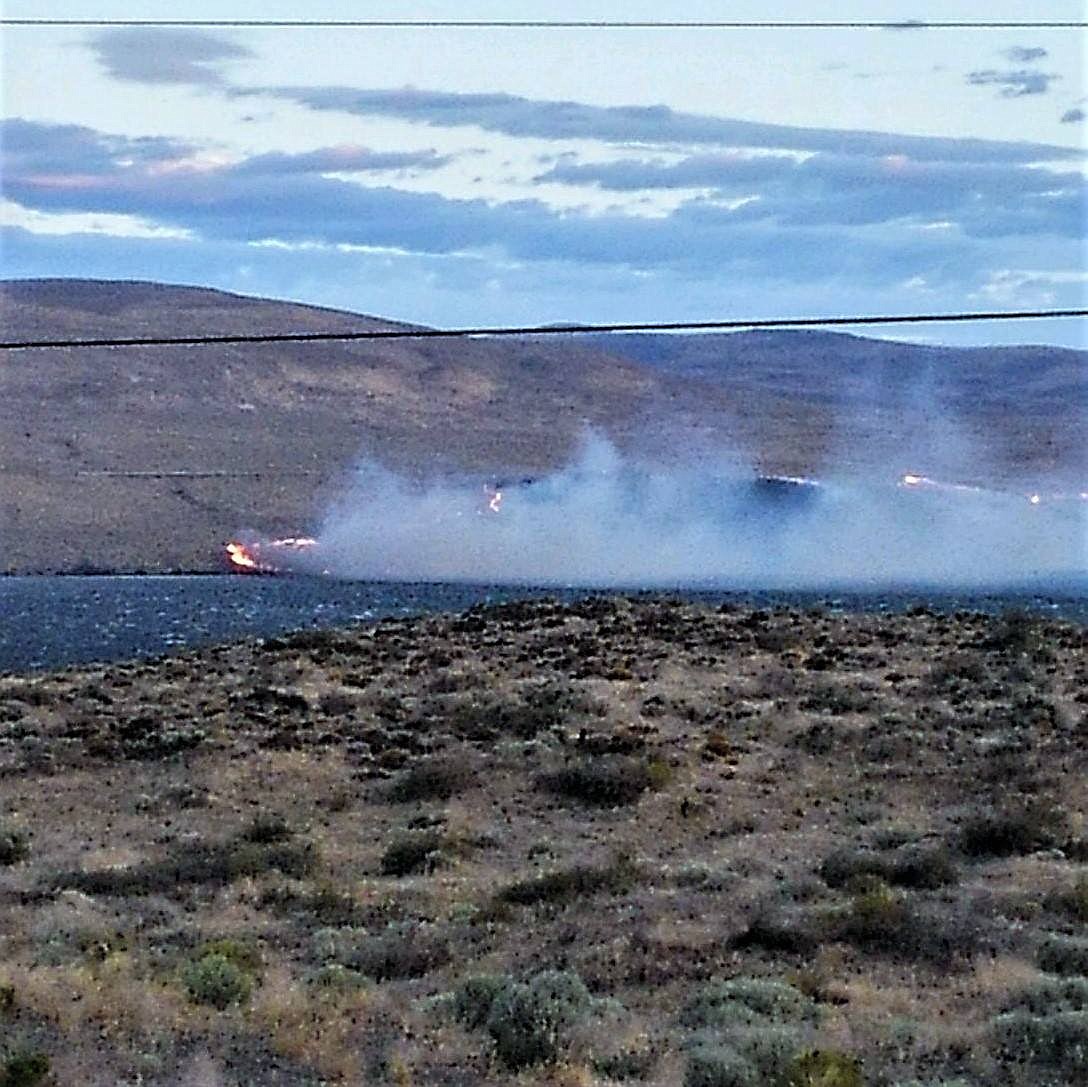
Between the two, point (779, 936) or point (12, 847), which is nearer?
point (779, 936)

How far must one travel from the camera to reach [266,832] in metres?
24.8

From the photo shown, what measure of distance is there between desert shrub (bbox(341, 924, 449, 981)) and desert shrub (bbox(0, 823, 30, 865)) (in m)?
6.79

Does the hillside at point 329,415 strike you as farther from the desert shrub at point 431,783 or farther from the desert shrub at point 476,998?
the desert shrub at point 476,998

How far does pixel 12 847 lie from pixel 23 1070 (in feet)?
39.9

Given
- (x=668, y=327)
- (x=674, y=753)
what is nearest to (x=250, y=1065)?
(x=668, y=327)

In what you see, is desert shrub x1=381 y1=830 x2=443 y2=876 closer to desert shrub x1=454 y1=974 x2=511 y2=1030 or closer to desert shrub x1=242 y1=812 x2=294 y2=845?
desert shrub x1=242 y1=812 x2=294 y2=845

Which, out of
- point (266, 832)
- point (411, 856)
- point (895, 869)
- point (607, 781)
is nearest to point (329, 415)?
point (607, 781)

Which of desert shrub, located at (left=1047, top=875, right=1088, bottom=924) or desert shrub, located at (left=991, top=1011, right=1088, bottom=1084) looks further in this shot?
desert shrub, located at (left=1047, top=875, right=1088, bottom=924)

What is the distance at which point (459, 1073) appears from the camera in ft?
42.3

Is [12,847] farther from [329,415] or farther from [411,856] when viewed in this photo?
[329,415]

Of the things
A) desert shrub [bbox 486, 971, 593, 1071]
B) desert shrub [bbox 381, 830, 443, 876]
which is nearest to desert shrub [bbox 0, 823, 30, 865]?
desert shrub [bbox 381, 830, 443, 876]

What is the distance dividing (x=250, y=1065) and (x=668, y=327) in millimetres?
9472

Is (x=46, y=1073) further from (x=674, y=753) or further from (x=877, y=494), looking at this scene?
(x=877, y=494)

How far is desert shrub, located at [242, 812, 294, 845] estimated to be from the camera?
2461cm
